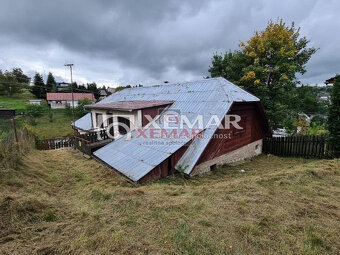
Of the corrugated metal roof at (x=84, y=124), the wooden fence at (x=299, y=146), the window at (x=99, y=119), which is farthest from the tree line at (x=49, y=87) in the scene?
the wooden fence at (x=299, y=146)

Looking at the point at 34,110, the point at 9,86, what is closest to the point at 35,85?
the point at 9,86

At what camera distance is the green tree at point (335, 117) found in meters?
8.99

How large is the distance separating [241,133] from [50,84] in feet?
226

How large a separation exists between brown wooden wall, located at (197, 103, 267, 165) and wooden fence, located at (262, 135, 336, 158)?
1.10 m

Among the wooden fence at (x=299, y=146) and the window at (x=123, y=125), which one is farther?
the window at (x=123, y=125)

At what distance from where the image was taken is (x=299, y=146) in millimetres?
11117

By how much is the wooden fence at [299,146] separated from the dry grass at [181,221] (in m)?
6.48

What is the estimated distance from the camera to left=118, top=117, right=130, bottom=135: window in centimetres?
1116

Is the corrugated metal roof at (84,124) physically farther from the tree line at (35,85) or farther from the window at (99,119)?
the tree line at (35,85)

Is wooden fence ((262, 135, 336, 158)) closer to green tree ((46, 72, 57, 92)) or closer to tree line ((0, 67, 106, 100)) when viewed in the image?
tree line ((0, 67, 106, 100))

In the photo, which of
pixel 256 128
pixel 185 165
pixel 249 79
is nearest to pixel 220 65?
pixel 249 79

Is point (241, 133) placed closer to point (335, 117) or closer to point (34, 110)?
point (335, 117)

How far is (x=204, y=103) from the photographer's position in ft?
32.3

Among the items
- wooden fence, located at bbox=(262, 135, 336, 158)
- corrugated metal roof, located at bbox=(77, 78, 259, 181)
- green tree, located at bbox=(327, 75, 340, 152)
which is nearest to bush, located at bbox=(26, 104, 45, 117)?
corrugated metal roof, located at bbox=(77, 78, 259, 181)
